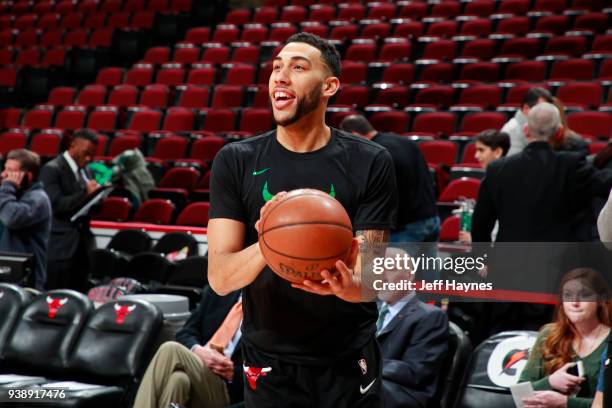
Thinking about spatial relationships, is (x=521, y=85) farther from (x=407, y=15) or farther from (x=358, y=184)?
(x=358, y=184)

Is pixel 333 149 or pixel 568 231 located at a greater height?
pixel 333 149

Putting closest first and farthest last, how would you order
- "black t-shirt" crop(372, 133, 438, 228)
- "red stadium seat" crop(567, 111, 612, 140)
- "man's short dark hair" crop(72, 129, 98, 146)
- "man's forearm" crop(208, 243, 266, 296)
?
1. "man's forearm" crop(208, 243, 266, 296)
2. "black t-shirt" crop(372, 133, 438, 228)
3. "man's short dark hair" crop(72, 129, 98, 146)
4. "red stadium seat" crop(567, 111, 612, 140)

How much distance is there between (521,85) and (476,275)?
26.2 feet

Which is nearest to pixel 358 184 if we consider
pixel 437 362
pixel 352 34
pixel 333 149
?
pixel 333 149

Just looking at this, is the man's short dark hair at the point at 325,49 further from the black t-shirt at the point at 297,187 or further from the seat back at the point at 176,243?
the seat back at the point at 176,243

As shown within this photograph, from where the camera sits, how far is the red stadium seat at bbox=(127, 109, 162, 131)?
12.0 m

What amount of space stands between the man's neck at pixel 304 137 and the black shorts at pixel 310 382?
0.60 meters

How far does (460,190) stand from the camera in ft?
25.2

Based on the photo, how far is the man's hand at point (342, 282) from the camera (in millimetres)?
2027

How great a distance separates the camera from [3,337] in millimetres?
5020

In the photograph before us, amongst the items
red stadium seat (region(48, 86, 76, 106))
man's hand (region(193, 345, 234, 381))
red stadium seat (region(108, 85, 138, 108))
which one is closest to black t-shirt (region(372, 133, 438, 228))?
man's hand (region(193, 345, 234, 381))

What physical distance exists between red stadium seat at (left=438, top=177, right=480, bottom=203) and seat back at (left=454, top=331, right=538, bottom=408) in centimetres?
365

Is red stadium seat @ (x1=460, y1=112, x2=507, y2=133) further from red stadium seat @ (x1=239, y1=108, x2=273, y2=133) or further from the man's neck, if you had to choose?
the man's neck

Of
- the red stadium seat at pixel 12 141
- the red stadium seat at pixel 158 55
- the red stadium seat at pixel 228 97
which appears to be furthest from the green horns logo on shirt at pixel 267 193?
the red stadium seat at pixel 158 55
